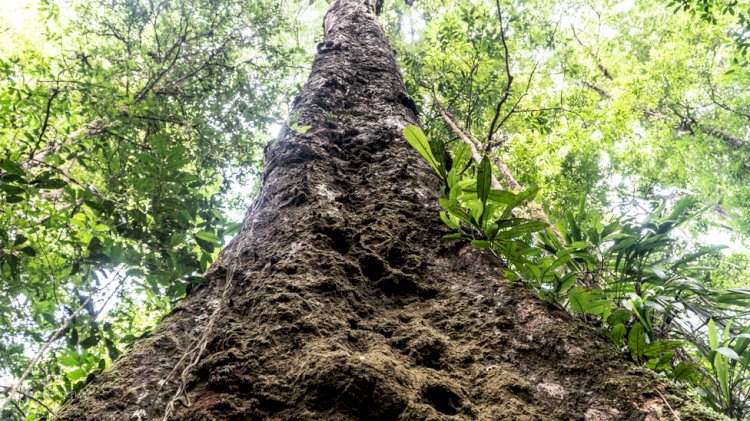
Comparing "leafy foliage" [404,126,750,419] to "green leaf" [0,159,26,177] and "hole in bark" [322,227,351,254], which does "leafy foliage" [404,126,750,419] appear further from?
"green leaf" [0,159,26,177]

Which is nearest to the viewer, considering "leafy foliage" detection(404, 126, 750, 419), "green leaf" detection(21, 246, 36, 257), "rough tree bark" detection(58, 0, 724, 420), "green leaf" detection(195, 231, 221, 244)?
"rough tree bark" detection(58, 0, 724, 420)

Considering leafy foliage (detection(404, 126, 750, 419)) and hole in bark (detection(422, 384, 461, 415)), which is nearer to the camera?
hole in bark (detection(422, 384, 461, 415))

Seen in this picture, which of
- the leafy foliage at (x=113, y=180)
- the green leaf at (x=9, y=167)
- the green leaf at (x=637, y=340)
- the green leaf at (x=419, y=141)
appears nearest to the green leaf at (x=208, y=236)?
the leafy foliage at (x=113, y=180)

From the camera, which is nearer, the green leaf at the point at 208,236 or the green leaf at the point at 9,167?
the green leaf at the point at 9,167

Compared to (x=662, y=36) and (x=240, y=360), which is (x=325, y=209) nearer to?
(x=240, y=360)

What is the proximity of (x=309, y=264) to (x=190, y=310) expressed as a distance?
1.44 ft

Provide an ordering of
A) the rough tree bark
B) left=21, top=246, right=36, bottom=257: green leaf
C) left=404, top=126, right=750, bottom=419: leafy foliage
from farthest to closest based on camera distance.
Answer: left=21, top=246, right=36, bottom=257: green leaf → left=404, top=126, right=750, bottom=419: leafy foliage → the rough tree bark

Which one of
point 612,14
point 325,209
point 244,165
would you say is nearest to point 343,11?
point 244,165

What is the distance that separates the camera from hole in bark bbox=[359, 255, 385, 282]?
1396 mm

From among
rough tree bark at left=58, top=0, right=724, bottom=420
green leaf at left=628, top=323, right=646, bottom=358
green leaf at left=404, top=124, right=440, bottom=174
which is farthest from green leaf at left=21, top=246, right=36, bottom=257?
green leaf at left=628, top=323, right=646, bottom=358

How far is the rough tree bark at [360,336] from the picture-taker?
903mm

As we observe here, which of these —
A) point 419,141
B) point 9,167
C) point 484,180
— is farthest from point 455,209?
point 9,167

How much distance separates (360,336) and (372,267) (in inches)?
12.8

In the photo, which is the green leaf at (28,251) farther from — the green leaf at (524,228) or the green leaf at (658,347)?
the green leaf at (658,347)
